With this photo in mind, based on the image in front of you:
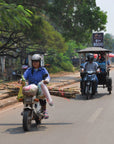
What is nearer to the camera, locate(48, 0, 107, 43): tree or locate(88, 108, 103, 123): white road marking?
locate(88, 108, 103, 123): white road marking

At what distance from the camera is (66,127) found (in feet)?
23.6

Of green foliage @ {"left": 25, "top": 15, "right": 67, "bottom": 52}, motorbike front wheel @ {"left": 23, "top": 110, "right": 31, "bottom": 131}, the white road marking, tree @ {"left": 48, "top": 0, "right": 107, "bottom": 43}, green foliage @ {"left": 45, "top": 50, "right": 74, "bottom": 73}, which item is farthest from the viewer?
green foliage @ {"left": 45, "top": 50, "right": 74, "bottom": 73}

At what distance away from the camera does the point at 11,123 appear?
25.8ft

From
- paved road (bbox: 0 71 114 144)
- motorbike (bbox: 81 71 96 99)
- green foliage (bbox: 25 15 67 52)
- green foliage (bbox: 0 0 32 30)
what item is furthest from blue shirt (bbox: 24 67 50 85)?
green foliage (bbox: 25 15 67 52)

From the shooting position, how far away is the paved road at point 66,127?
5996 mm

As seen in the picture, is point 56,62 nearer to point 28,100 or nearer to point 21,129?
point 21,129

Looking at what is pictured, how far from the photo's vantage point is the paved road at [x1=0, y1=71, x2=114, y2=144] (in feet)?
19.7

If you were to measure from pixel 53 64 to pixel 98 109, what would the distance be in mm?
27609

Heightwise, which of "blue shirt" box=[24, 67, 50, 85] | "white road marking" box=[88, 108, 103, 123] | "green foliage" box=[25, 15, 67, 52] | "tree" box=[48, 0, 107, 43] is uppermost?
"tree" box=[48, 0, 107, 43]

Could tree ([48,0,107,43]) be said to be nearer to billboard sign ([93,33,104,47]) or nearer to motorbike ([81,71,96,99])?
billboard sign ([93,33,104,47])

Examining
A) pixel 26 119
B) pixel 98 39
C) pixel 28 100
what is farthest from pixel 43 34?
pixel 26 119

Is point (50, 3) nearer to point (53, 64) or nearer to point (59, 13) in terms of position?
point (59, 13)

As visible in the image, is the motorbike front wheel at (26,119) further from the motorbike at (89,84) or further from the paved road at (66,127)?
the motorbike at (89,84)

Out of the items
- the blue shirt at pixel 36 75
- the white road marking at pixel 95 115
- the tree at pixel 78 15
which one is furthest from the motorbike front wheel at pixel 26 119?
the tree at pixel 78 15
